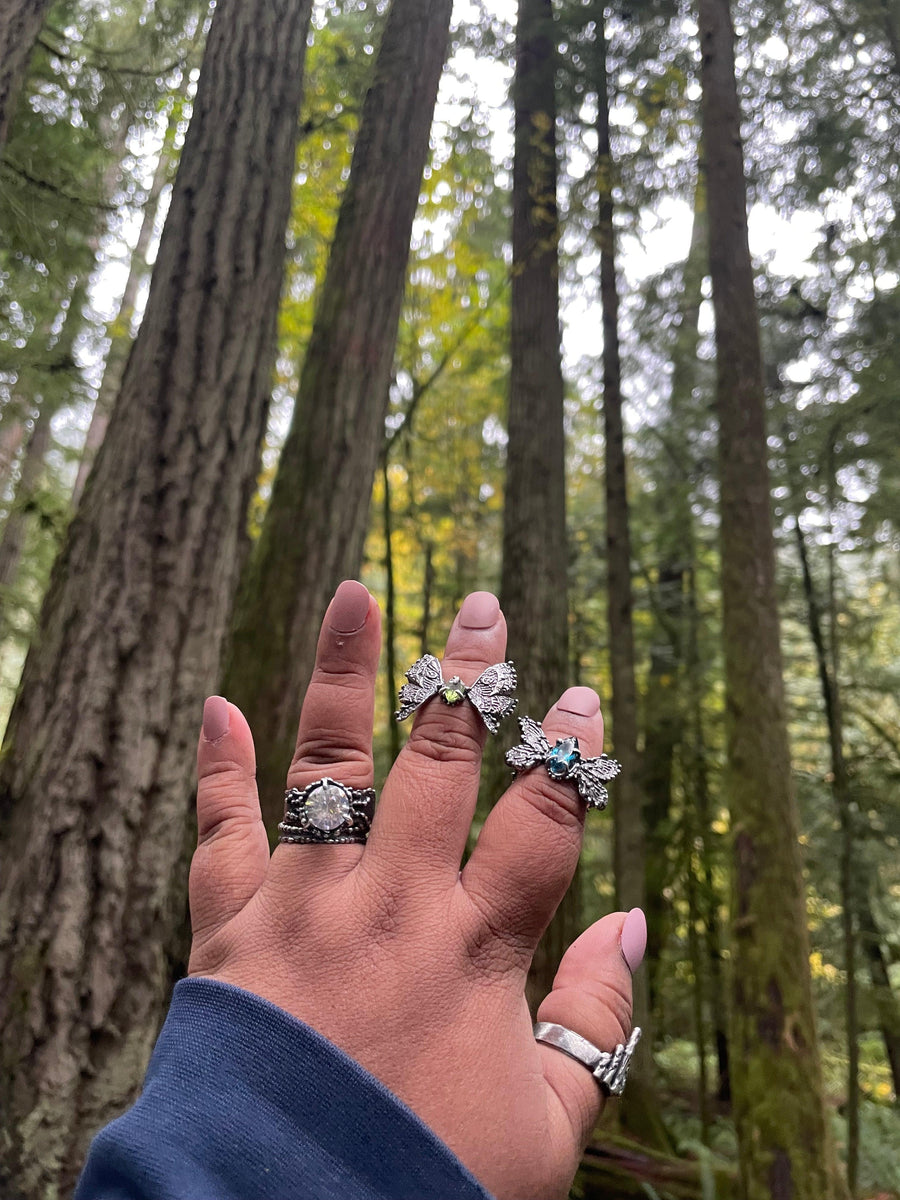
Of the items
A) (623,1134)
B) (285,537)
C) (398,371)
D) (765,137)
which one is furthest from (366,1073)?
(398,371)

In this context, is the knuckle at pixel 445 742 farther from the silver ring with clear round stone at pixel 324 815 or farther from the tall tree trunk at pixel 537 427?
the tall tree trunk at pixel 537 427

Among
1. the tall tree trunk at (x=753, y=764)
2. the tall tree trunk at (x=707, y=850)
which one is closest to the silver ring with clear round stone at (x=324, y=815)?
the tall tree trunk at (x=753, y=764)

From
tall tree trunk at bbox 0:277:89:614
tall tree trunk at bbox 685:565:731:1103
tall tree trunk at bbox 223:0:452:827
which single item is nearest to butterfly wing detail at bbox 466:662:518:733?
tall tree trunk at bbox 223:0:452:827

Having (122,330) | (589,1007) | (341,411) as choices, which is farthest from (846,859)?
(122,330)

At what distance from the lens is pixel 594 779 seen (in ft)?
3.83

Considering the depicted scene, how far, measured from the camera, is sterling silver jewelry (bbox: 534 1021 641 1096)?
1.13m

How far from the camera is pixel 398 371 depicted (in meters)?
9.53

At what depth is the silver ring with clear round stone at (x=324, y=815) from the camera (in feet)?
3.56

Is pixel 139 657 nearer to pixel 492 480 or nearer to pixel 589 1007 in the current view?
pixel 589 1007

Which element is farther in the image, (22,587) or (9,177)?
(22,587)

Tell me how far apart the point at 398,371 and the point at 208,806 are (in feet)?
29.5

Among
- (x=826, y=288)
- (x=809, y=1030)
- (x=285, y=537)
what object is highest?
(x=826, y=288)

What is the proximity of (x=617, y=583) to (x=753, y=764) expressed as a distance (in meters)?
3.16

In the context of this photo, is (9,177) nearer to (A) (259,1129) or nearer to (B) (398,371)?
(B) (398,371)
